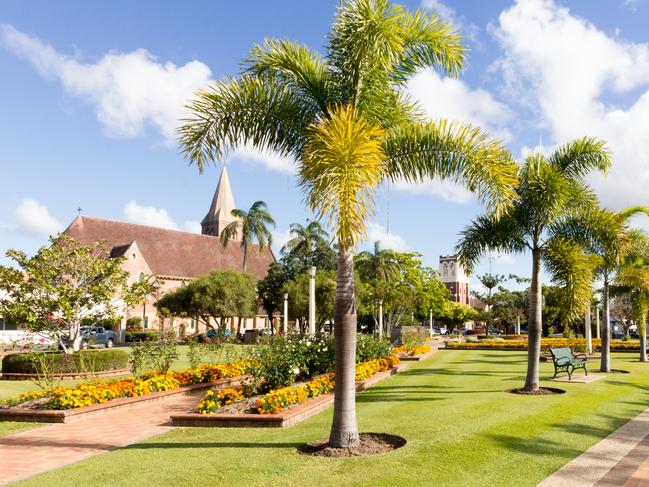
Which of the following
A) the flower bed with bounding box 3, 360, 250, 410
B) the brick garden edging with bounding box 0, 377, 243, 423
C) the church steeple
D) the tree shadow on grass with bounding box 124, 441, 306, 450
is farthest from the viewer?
the church steeple

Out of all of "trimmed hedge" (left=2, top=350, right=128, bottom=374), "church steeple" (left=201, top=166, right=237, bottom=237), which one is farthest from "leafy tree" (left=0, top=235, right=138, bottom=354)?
"church steeple" (left=201, top=166, right=237, bottom=237)

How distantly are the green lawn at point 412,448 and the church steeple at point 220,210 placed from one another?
7614cm

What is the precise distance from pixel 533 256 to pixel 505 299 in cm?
7391

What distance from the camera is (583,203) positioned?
1445cm

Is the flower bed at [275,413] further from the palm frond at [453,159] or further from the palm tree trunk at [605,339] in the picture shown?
the palm tree trunk at [605,339]

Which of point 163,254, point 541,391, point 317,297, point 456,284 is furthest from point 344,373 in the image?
point 456,284

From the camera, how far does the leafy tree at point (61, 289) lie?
19375mm

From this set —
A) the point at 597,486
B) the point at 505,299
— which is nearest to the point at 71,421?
the point at 597,486

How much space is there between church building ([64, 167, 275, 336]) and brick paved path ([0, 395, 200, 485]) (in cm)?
4251

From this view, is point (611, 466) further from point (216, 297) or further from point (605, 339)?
point (216, 297)

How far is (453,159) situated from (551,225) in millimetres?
6838

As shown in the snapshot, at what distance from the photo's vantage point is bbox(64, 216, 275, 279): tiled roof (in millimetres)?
61031

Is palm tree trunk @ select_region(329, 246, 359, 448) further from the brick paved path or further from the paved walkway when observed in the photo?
the brick paved path

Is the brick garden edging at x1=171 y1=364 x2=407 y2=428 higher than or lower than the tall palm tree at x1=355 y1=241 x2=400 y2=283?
lower
